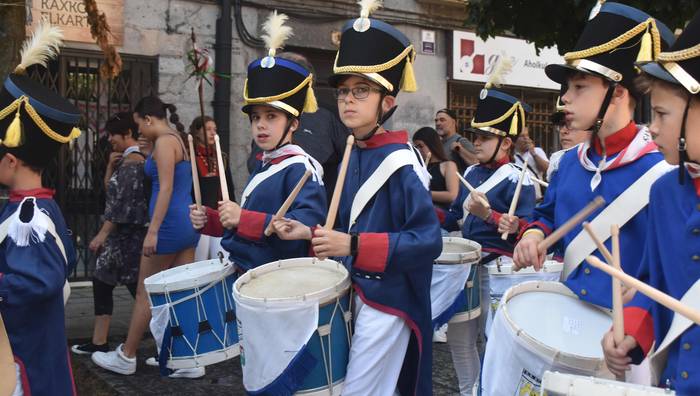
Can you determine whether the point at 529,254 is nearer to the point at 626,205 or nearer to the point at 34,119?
the point at 626,205

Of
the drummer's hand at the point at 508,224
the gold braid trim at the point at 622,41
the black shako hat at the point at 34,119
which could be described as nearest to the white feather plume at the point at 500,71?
the drummer's hand at the point at 508,224

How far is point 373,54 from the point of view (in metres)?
3.85

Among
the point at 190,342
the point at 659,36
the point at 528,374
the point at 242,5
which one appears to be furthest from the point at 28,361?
the point at 242,5

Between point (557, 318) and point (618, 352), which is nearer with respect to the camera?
point (618, 352)

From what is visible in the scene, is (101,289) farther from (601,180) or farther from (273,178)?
(601,180)

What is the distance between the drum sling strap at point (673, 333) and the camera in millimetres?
2365

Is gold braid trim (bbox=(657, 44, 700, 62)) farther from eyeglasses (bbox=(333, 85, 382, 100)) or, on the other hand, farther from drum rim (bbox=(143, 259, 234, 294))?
drum rim (bbox=(143, 259, 234, 294))

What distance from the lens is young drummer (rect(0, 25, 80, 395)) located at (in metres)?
3.32

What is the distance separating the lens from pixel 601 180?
11.0 ft

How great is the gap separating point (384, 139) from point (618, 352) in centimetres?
166

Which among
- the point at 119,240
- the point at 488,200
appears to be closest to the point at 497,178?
the point at 488,200

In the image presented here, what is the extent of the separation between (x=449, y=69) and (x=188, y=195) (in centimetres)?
767

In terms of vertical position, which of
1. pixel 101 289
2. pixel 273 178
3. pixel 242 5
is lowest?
pixel 101 289

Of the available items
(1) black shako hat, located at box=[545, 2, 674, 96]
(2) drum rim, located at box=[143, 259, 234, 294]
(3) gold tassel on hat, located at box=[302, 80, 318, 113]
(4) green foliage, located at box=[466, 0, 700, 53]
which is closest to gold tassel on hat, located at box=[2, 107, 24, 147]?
(2) drum rim, located at box=[143, 259, 234, 294]
